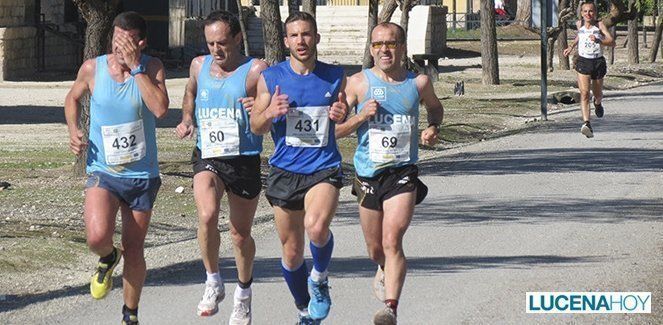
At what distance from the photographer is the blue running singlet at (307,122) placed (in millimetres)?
9531

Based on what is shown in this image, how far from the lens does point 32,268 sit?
1239 centimetres

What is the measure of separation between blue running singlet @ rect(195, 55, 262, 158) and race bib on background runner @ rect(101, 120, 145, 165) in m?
0.73

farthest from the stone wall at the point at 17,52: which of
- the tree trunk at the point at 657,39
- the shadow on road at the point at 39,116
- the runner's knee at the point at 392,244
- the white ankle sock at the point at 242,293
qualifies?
the runner's knee at the point at 392,244

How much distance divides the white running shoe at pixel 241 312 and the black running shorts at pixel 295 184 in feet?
2.10

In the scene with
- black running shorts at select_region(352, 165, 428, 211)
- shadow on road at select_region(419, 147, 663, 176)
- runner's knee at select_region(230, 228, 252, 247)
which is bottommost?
shadow on road at select_region(419, 147, 663, 176)

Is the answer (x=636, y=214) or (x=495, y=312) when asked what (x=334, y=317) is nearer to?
(x=495, y=312)

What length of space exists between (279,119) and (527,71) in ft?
139

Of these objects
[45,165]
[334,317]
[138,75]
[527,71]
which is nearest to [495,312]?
[334,317]

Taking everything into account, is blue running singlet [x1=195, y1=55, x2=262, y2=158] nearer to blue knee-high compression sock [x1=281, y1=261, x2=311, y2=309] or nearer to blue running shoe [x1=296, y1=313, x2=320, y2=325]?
blue knee-high compression sock [x1=281, y1=261, x2=311, y2=309]

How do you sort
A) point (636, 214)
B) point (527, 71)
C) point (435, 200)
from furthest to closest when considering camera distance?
point (527, 71) → point (435, 200) → point (636, 214)

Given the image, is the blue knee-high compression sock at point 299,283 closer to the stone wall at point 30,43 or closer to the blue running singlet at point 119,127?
the blue running singlet at point 119,127

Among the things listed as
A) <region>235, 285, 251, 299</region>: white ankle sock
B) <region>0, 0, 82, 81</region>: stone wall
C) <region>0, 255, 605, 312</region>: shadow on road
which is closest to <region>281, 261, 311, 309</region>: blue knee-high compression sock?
<region>235, 285, 251, 299</region>: white ankle sock

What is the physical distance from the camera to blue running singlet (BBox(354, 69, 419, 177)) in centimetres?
971

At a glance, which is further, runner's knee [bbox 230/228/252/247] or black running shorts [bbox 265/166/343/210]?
runner's knee [bbox 230/228/252/247]
